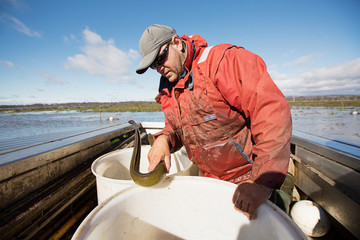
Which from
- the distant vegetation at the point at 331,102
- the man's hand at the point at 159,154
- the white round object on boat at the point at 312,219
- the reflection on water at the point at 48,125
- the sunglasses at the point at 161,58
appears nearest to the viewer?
the man's hand at the point at 159,154

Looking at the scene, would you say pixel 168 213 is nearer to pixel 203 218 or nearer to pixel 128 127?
pixel 203 218

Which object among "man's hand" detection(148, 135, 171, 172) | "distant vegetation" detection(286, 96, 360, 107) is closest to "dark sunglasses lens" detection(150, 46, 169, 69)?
"man's hand" detection(148, 135, 171, 172)

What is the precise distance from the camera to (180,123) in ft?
4.95

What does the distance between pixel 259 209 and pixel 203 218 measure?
49cm

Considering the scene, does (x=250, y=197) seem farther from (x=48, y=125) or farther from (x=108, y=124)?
(x=48, y=125)

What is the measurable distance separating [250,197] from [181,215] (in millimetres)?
626

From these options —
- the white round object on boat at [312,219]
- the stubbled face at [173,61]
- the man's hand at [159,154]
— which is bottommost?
the white round object on boat at [312,219]

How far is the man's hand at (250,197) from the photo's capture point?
900mm

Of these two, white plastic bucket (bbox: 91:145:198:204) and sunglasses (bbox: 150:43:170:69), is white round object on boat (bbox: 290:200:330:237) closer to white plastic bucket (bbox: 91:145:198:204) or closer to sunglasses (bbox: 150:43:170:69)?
white plastic bucket (bbox: 91:145:198:204)

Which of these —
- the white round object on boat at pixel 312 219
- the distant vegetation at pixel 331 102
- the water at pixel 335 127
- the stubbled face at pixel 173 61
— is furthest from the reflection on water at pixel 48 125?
the distant vegetation at pixel 331 102

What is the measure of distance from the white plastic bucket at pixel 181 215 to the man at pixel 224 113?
0.11 meters

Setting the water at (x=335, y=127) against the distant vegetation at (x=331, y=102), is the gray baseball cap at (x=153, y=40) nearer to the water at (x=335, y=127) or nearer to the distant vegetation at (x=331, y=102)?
the water at (x=335, y=127)

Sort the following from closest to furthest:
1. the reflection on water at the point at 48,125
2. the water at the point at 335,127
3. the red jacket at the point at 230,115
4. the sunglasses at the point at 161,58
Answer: the red jacket at the point at 230,115 → the sunglasses at the point at 161,58 → the water at the point at 335,127 → the reflection on water at the point at 48,125

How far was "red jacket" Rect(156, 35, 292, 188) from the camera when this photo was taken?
89 centimetres
